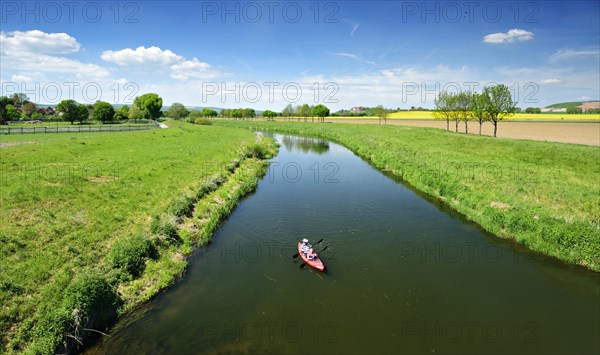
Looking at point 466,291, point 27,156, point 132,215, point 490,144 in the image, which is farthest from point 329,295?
point 490,144

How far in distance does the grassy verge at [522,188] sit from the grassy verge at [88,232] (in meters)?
19.3

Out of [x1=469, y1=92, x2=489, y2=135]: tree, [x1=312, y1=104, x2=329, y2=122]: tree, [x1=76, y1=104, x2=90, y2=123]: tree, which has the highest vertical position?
[x1=312, y1=104, x2=329, y2=122]: tree

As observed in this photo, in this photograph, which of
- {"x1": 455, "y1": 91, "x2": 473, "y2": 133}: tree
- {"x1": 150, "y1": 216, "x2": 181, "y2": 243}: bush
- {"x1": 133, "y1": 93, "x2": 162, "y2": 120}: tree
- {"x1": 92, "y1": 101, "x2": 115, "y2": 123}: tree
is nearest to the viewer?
{"x1": 150, "y1": 216, "x2": 181, "y2": 243}: bush

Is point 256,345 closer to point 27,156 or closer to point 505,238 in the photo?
point 505,238

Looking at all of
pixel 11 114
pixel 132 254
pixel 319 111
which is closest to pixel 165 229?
pixel 132 254

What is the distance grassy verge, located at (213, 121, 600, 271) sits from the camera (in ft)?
58.1

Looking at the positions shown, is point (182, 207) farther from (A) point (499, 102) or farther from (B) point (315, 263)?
(A) point (499, 102)

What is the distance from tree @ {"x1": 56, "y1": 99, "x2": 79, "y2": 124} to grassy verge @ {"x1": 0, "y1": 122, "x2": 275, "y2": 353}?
72.8 metres

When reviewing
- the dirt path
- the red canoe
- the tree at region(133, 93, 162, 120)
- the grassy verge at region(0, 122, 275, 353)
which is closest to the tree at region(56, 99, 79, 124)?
the tree at region(133, 93, 162, 120)

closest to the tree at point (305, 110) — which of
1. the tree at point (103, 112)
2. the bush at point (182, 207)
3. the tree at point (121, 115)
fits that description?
the tree at point (121, 115)

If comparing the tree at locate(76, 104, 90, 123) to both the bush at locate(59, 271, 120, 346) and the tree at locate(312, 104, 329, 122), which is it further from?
the bush at locate(59, 271, 120, 346)

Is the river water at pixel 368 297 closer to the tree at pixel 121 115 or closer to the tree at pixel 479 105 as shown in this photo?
the tree at pixel 479 105

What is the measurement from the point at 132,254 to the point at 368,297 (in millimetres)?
11435

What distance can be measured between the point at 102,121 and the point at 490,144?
358 feet
